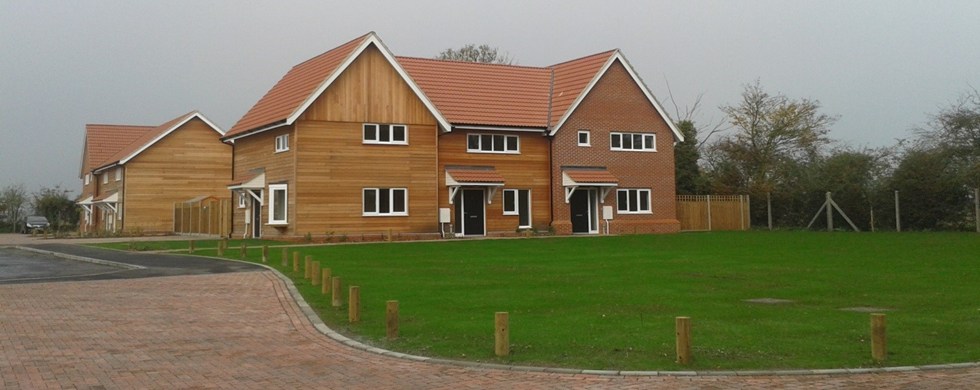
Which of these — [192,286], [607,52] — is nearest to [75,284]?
[192,286]

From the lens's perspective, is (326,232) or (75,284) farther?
(326,232)

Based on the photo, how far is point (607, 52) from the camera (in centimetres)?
4291

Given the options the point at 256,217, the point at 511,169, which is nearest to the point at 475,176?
the point at 511,169

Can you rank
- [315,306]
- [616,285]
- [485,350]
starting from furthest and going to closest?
1. [616,285]
2. [315,306]
3. [485,350]

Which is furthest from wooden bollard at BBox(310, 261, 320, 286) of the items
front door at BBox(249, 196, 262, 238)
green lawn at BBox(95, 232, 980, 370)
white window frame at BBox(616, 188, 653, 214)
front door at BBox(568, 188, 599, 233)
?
white window frame at BBox(616, 188, 653, 214)

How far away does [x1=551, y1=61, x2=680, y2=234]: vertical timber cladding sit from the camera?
136ft

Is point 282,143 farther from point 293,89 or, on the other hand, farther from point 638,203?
point 638,203

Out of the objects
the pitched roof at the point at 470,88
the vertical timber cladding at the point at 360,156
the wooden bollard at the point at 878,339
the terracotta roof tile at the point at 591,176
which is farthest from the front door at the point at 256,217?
the wooden bollard at the point at 878,339

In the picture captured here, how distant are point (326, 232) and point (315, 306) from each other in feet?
70.7

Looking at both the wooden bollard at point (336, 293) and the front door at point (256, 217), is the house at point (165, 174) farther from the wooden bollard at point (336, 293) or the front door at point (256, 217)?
the wooden bollard at point (336, 293)

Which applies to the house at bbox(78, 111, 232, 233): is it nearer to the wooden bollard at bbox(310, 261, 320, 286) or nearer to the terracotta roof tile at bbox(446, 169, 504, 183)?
the terracotta roof tile at bbox(446, 169, 504, 183)

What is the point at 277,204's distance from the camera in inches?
1490

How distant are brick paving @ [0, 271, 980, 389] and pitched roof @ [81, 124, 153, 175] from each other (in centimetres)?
4834

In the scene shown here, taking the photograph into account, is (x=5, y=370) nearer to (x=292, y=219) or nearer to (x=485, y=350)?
(x=485, y=350)
